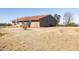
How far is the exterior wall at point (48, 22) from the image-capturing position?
9.01 feet

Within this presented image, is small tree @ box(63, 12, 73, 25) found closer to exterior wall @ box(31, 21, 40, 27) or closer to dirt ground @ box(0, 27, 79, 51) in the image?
dirt ground @ box(0, 27, 79, 51)

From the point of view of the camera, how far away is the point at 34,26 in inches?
110

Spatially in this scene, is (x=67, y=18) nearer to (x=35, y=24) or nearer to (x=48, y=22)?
(x=48, y=22)

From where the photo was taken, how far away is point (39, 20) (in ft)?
9.05

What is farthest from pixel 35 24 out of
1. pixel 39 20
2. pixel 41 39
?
pixel 41 39

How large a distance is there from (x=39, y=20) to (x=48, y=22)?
0.11 metres

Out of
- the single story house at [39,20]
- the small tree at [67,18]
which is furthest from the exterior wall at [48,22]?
the small tree at [67,18]

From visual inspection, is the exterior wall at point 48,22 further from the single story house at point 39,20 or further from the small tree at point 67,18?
the small tree at point 67,18
